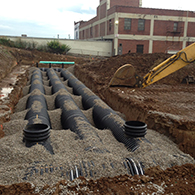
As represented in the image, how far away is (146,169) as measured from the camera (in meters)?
3.68

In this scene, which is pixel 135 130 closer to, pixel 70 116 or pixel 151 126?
pixel 151 126

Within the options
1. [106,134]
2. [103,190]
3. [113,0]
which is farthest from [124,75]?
[113,0]

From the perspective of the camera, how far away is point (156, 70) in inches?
375

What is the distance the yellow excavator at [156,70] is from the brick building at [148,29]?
23678 millimetres

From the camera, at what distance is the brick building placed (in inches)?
1276

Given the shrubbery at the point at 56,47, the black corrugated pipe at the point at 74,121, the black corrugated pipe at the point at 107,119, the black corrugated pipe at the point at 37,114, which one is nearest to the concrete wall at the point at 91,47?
the shrubbery at the point at 56,47

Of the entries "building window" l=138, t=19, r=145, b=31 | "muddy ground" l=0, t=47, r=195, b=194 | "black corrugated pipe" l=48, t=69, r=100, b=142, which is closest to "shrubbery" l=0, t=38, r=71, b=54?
"building window" l=138, t=19, r=145, b=31

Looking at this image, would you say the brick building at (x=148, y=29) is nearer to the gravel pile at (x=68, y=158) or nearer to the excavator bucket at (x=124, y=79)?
the excavator bucket at (x=124, y=79)

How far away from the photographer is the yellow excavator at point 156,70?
9.06 m

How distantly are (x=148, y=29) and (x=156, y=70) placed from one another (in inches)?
1048

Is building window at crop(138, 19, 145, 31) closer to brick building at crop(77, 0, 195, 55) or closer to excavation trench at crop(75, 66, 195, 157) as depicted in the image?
brick building at crop(77, 0, 195, 55)

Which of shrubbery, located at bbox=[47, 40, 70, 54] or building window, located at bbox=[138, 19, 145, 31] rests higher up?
building window, located at bbox=[138, 19, 145, 31]

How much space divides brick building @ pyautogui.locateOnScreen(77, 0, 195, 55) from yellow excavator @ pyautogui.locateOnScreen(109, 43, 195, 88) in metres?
23.7

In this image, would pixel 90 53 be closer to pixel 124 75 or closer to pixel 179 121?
pixel 124 75
